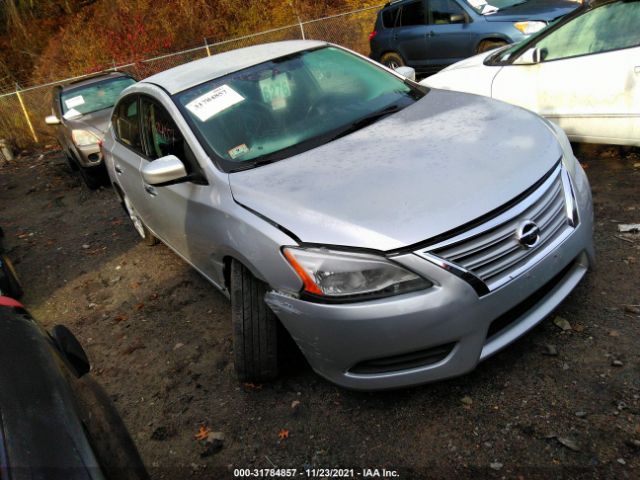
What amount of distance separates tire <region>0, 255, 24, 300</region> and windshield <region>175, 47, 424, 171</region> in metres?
2.49

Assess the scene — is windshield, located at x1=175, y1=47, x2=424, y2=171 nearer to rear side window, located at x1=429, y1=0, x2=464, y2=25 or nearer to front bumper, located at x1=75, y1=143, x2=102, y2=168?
front bumper, located at x1=75, y1=143, x2=102, y2=168

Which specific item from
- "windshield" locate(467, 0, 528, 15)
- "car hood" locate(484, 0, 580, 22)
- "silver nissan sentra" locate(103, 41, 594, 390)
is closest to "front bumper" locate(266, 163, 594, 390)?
"silver nissan sentra" locate(103, 41, 594, 390)

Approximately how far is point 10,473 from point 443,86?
200 inches

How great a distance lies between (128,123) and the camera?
437cm

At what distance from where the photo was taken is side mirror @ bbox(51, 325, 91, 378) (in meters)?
2.02

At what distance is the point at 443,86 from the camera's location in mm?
5426

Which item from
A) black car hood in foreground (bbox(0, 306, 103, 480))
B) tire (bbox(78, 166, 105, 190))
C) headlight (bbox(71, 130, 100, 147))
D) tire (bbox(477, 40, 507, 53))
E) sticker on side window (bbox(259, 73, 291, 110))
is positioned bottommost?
tire (bbox(78, 166, 105, 190))

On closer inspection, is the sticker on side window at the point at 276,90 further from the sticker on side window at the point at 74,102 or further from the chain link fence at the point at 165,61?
the chain link fence at the point at 165,61

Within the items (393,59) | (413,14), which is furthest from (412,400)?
(393,59)

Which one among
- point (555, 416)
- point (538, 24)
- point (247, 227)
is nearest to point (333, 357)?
point (247, 227)

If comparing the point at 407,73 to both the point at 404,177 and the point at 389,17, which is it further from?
the point at 389,17

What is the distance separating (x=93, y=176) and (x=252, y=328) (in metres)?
6.28

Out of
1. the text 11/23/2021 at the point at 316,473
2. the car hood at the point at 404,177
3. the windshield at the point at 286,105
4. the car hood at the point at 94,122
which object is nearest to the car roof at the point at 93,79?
the car hood at the point at 94,122

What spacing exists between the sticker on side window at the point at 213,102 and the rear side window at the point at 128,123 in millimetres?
956
